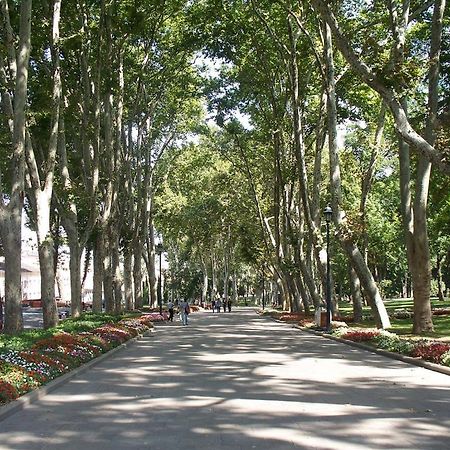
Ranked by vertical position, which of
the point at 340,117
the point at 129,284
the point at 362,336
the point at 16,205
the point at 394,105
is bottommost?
the point at 362,336

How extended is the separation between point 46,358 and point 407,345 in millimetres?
8532

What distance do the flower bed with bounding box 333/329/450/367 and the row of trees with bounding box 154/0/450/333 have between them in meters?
1.70

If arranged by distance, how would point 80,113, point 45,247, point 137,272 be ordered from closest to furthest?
point 45,247
point 80,113
point 137,272

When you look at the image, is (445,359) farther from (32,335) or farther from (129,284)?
(129,284)

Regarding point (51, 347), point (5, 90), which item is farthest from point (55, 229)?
point (51, 347)

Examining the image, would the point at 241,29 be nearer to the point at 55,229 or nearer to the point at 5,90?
the point at 5,90

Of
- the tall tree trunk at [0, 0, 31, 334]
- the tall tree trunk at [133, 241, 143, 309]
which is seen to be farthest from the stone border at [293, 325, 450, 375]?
the tall tree trunk at [133, 241, 143, 309]

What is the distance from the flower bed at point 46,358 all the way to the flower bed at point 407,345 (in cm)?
739

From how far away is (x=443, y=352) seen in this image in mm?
13070

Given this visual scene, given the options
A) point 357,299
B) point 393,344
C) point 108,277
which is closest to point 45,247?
point 108,277

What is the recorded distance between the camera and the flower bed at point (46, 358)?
30.5 feet

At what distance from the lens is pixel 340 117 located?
2972 centimetres

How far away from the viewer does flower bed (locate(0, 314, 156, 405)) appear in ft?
30.5

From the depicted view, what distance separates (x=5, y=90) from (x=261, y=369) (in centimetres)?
1015
